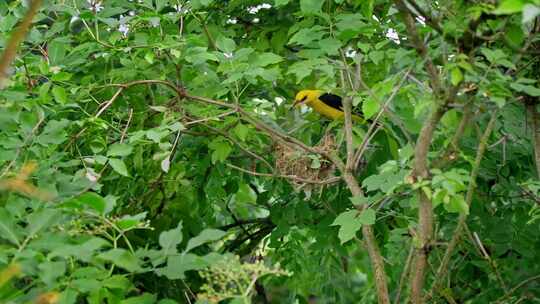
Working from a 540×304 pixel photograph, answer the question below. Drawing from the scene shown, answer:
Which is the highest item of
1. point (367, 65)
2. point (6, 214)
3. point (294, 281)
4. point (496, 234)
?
point (6, 214)

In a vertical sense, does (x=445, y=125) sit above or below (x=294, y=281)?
above

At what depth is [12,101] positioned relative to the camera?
3428 millimetres

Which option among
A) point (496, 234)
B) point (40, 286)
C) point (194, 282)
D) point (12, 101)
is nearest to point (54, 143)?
point (12, 101)

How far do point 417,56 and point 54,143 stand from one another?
131 cm

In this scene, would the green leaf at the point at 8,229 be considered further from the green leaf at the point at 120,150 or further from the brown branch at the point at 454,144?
the brown branch at the point at 454,144

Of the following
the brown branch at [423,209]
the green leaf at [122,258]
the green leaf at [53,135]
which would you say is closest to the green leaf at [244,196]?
the green leaf at [53,135]

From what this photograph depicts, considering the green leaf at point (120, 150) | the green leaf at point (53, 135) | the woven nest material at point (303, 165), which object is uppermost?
the green leaf at point (53, 135)

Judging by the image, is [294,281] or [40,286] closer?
[40,286]

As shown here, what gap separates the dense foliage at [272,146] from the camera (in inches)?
105

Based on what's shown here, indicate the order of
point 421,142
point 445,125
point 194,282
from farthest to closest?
point 194,282 < point 445,125 < point 421,142

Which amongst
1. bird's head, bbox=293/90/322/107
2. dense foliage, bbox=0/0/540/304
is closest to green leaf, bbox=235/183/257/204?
dense foliage, bbox=0/0/540/304

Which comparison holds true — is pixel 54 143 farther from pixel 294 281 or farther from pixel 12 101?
pixel 294 281

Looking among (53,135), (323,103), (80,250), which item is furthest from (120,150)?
(323,103)

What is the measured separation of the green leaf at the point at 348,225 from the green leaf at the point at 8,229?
132 centimetres
